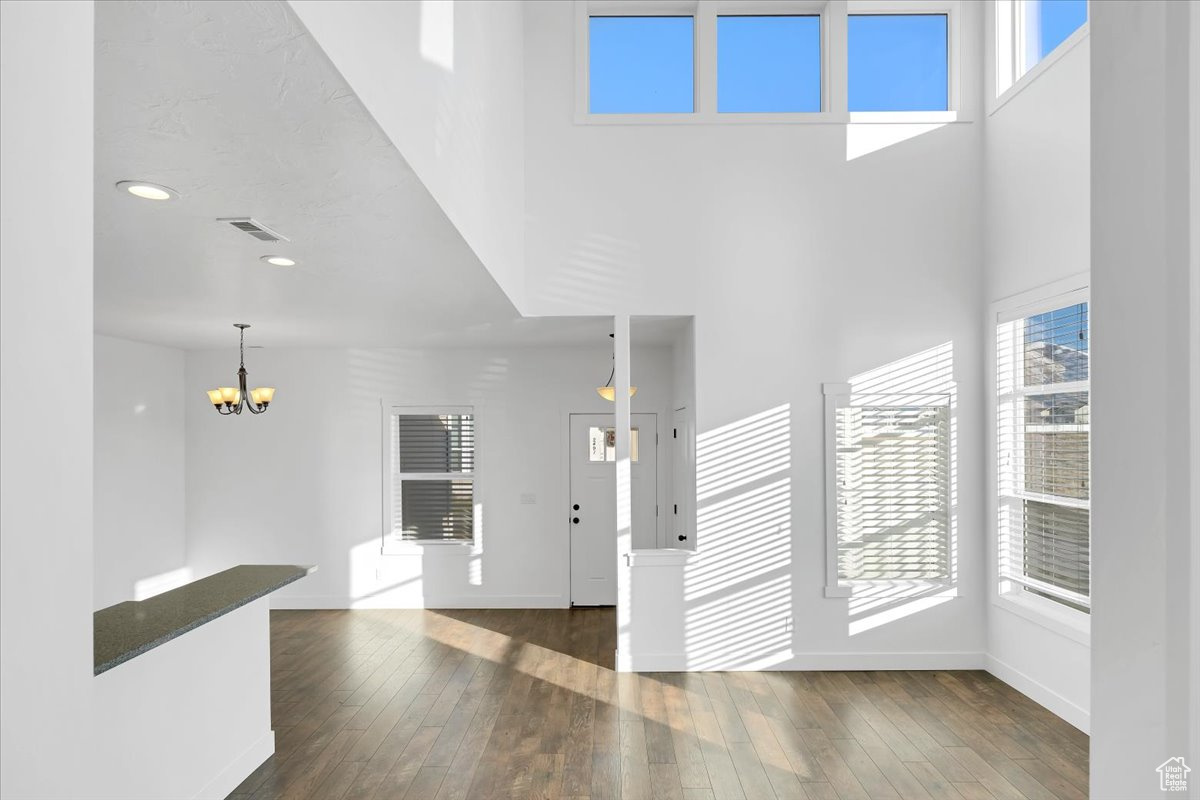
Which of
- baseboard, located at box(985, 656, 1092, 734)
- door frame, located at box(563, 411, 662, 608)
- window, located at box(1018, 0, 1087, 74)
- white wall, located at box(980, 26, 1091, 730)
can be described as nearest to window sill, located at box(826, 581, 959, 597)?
white wall, located at box(980, 26, 1091, 730)

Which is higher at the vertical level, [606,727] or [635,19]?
[635,19]

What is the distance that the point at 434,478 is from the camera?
723 centimetres

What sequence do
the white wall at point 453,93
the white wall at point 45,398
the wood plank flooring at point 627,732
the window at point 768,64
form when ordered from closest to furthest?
the white wall at point 45,398, the white wall at point 453,93, the wood plank flooring at point 627,732, the window at point 768,64

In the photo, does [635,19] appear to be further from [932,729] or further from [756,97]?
[932,729]

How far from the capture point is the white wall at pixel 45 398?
27.3 inches

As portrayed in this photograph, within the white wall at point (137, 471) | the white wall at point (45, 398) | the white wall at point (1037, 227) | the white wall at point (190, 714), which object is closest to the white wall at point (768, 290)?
the white wall at point (1037, 227)

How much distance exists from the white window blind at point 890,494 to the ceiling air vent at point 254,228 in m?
3.86

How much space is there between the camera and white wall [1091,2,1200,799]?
0.79m

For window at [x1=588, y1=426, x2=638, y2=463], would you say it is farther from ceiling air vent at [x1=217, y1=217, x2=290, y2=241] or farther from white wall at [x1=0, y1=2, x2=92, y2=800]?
white wall at [x1=0, y1=2, x2=92, y2=800]

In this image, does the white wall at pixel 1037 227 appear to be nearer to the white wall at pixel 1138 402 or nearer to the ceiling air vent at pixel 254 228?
the white wall at pixel 1138 402

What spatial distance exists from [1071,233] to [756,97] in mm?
2361

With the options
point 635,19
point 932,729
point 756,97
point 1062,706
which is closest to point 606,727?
point 932,729

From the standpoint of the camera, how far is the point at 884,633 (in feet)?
17.1

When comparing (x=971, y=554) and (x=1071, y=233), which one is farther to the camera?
(x=971, y=554)
